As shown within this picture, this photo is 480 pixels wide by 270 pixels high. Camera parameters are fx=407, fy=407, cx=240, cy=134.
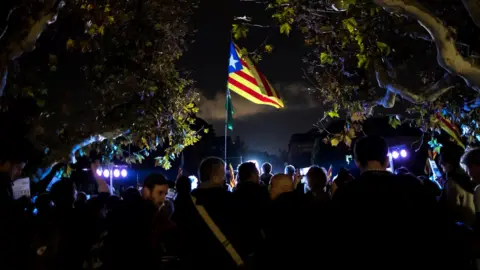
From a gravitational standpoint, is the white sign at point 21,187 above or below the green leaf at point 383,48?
below

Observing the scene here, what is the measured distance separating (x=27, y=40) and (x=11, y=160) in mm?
2918

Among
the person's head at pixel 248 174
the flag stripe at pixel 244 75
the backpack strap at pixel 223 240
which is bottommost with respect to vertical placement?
the backpack strap at pixel 223 240

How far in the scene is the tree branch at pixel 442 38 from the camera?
20.2ft

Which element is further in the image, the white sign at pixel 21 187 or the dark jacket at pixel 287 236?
the white sign at pixel 21 187

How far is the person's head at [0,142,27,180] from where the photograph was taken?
4.37m

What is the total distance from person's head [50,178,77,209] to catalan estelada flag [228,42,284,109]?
6.04 m

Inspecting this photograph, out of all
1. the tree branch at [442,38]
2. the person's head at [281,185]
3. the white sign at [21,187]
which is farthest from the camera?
the white sign at [21,187]

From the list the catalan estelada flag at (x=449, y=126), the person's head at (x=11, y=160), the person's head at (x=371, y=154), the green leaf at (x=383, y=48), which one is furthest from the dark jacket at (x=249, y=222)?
the catalan estelada flag at (x=449, y=126)

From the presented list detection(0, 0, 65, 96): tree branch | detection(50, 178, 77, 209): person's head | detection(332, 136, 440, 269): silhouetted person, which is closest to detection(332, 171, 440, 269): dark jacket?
detection(332, 136, 440, 269): silhouetted person

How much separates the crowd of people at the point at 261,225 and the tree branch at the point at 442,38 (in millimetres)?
1773

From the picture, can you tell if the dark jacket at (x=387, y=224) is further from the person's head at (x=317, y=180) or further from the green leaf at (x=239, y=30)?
the green leaf at (x=239, y=30)

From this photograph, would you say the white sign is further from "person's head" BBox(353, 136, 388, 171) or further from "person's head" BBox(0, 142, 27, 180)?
"person's head" BBox(353, 136, 388, 171)

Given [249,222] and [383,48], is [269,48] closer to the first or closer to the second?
[383,48]

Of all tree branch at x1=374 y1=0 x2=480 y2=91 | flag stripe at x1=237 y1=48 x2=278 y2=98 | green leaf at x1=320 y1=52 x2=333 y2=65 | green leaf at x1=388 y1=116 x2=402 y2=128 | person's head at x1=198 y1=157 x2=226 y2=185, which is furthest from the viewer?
flag stripe at x1=237 y1=48 x2=278 y2=98
